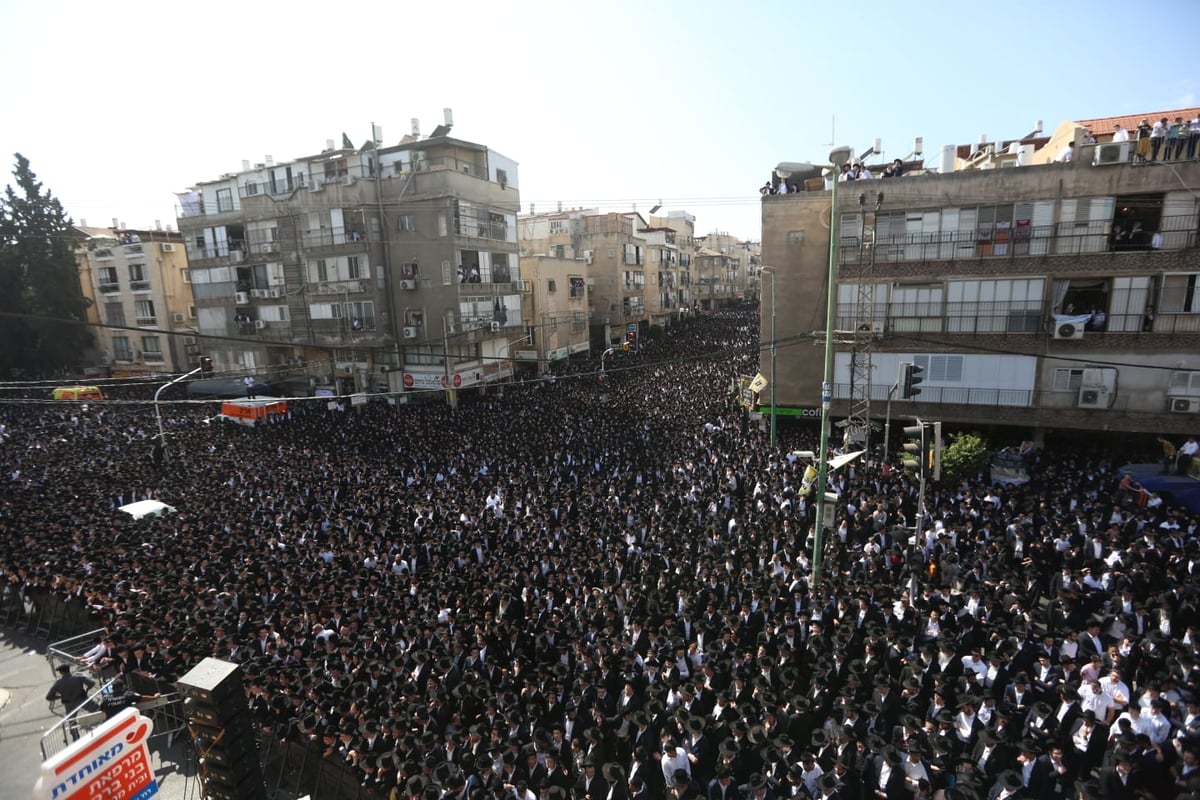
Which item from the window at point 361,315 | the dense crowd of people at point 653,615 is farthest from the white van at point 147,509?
the window at point 361,315

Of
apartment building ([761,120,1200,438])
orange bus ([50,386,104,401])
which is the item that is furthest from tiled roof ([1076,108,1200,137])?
orange bus ([50,386,104,401])

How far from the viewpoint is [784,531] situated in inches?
512

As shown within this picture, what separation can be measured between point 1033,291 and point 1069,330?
4.84ft

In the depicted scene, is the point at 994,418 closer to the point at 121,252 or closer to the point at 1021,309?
the point at 1021,309

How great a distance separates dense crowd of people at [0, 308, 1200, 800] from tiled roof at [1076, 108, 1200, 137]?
41.7 feet

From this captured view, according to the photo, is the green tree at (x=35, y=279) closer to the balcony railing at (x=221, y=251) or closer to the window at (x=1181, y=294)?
the balcony railing at (x=221, y=251)

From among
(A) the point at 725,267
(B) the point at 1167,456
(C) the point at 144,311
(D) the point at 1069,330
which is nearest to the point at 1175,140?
(D) the point at 1069,330

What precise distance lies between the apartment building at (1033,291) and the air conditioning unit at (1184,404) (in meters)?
0.03

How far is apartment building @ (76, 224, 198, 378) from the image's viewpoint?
→ 131 feet

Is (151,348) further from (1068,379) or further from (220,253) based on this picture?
(1068,379)

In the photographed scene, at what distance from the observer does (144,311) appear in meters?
40.8

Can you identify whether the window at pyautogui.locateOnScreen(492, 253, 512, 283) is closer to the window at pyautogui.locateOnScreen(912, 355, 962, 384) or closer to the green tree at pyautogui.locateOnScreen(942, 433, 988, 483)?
the window at pyautogui.locateOnScreen(912, 355, 962, 384)

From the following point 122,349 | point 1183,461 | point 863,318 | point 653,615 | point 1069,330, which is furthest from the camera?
point 122,349

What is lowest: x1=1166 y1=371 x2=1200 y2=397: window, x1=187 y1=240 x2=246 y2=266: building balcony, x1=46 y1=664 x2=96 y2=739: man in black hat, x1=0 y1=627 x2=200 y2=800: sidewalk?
x1=0 y1=627 x2=200 y2=800: sidewalk
